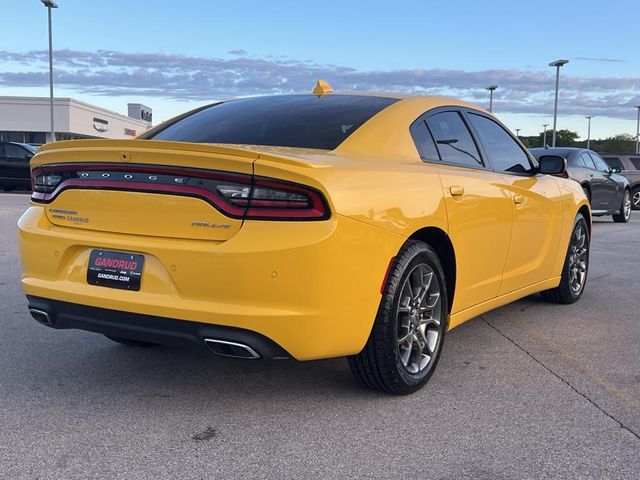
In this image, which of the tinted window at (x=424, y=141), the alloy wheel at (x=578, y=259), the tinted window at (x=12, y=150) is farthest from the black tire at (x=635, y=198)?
the tinted window at (x=12, y=150)

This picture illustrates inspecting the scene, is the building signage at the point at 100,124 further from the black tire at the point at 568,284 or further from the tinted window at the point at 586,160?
the black tire at the point at 568,284

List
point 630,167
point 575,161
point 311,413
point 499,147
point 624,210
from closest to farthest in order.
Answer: point 311,413, point 499,147, point 575,161, point 624,210, point 630,167

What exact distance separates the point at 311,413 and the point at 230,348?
60 cm

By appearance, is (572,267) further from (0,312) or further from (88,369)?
(0,312)

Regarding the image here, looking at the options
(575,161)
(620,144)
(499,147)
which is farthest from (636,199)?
(620,144)

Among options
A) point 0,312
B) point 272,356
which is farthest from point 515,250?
point 0,312

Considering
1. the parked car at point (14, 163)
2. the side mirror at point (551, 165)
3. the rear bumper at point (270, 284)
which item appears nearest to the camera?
the rear bumper at point (270, 284)

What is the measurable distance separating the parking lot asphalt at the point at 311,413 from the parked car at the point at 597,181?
9464mm

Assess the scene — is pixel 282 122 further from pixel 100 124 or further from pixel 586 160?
pixel 100 124

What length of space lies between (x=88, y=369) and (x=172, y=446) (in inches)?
48.9

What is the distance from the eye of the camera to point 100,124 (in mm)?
68375

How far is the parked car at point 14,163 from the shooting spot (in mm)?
20672

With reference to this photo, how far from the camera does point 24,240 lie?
3.53m

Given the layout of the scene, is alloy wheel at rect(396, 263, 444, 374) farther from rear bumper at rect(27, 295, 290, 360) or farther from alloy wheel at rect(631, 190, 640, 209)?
alloy wheel at rect(631, 190, 640, 209)
